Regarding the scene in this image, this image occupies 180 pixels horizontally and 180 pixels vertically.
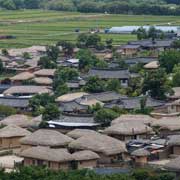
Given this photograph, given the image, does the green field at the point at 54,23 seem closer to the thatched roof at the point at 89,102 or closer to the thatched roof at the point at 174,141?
the thatched roof at the point at 89,102

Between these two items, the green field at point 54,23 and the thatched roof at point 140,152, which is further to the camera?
the green field at point 54,23

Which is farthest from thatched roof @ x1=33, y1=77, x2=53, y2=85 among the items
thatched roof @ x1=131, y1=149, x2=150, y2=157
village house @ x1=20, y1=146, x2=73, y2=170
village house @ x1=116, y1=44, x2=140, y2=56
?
thatched roof @ x1=131, y1=149, x2=150, y2=157

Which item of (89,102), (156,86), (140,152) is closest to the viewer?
(140,152)

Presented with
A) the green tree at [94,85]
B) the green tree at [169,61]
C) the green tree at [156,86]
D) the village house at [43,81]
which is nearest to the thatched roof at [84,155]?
the green tree at [156,86]

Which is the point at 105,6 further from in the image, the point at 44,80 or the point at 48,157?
the point at 48,157

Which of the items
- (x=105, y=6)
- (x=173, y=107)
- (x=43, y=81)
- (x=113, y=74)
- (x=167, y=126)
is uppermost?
(x=167, y=126)

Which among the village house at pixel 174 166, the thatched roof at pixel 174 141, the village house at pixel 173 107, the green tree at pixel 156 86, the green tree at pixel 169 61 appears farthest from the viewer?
the green tree at pixel 169 61

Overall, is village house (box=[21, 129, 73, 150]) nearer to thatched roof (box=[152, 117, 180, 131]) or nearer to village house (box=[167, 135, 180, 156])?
village house (box=[167, 135, 180, 156])

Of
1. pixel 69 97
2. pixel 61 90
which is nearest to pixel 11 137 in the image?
pixel 69 97
